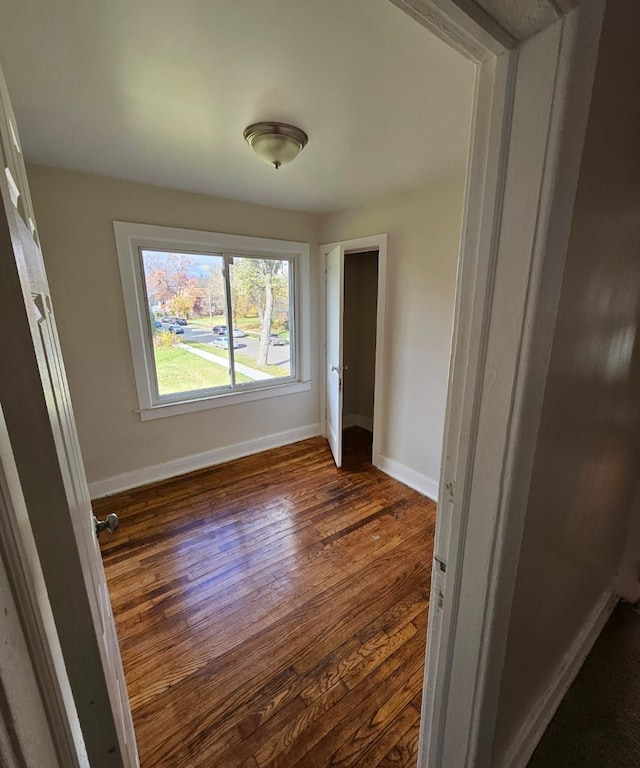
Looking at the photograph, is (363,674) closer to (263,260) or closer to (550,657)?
(550,657)

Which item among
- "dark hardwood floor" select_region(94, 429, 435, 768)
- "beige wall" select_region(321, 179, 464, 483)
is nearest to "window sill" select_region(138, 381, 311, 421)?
"dark hardwood floor" select_region(94, 429, 435, 768)

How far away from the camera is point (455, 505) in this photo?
31.7 inches

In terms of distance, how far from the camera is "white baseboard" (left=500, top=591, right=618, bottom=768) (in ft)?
3.70

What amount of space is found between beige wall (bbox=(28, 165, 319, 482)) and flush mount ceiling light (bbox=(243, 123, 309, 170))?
4.04ft

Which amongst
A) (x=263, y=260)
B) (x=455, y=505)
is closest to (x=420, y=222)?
(x=263, y=260)

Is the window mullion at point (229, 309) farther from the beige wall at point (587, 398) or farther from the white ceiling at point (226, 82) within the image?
the beige wall at point (587, 398)

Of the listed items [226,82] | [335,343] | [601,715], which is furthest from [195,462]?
[601,715]

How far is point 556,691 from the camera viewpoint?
4.25 feet

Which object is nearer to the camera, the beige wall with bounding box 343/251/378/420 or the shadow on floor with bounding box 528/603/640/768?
the shadow on floor with bounding box 528/603/640/768

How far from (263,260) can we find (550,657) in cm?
321

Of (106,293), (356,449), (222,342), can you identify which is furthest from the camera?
(356,449)

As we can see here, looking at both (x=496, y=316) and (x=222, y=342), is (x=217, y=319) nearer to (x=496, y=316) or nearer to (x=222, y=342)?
(x=222, y=342)

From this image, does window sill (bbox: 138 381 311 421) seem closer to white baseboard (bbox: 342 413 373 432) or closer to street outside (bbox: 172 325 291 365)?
street outside (bbox: 172 325 291 365)

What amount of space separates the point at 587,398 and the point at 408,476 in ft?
6.93
